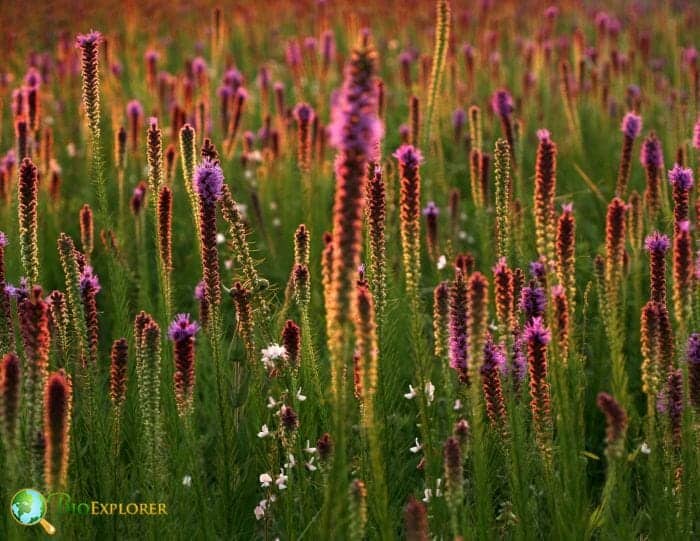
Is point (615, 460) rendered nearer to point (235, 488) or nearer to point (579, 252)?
point (235, 488)

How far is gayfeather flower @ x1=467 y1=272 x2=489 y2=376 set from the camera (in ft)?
5.43

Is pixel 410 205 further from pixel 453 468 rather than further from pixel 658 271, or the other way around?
pixel 658 271

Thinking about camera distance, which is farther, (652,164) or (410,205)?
(652,164)

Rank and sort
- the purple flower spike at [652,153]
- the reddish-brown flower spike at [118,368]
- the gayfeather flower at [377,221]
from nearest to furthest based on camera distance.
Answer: the gayfeather flower at [377,221], the reddish-brown flower spike at [118,368], the purple flower spike at [652,153]

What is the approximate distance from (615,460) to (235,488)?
115 cm

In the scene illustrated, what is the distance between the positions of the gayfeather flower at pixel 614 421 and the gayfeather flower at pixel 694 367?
414 millimetres

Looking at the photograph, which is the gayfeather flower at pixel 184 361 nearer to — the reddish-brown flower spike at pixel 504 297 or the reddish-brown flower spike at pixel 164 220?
the reddish-brown flower spike at pixel 164 220

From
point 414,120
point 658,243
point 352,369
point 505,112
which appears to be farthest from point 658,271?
point 414,120

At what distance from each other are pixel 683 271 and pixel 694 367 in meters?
0.30

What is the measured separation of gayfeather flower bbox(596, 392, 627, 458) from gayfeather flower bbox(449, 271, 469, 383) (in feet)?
1.37

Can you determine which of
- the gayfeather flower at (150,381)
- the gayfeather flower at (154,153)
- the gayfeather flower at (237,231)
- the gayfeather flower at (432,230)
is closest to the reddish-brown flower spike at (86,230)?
the gayfeather flower at (154,153)

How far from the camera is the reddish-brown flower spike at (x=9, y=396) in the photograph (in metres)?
1.48

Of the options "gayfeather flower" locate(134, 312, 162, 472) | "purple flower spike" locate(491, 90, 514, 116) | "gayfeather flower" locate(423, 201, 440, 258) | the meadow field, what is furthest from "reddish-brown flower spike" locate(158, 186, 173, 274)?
"purple flower spike" locate(491, 90, 514, 116)

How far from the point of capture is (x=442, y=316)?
2.13m
